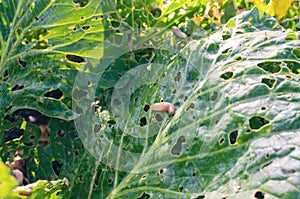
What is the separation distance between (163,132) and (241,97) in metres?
0.20

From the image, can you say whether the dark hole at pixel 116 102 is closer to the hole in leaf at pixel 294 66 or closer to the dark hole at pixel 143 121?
the dark hole at pixel 143 121

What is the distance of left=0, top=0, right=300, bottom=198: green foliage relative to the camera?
3.00ft

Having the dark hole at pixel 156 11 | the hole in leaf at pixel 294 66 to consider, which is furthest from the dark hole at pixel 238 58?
the dark hole at pixel 156 11

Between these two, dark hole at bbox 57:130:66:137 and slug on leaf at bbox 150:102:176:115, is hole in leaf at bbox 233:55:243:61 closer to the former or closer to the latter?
slug on leaf at bbox 150:102:176:115

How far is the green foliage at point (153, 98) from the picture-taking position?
914mm

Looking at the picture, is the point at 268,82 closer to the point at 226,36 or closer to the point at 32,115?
the point at 226,36

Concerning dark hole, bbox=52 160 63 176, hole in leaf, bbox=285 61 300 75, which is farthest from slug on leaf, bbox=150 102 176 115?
dark hole, bbox=52 160 63 176

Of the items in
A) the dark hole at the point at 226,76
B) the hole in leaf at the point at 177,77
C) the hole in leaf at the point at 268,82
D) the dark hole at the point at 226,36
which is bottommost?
the hole in leaf at the point at 177,77

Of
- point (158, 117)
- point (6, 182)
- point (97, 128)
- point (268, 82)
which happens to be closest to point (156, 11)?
point (97, 128)

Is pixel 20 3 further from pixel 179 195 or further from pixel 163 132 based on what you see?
pixel 179 195

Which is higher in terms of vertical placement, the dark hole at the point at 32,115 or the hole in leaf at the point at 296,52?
the hole in leaf at the point at 296,52

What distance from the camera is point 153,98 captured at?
116 centimetres

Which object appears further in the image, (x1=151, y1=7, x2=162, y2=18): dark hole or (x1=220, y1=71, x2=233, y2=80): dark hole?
(x1=151, y1=7, x2=162, y2=18): dark hole

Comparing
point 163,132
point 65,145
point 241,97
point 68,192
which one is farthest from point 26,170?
point 241,97
